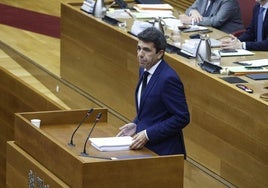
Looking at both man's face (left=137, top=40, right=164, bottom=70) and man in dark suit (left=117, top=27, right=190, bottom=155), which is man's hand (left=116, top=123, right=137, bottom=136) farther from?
man's face (left=137, top=40, right=164, bottom=70)

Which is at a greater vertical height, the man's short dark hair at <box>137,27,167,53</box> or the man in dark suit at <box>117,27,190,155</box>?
the man's short dark hair at <box>137,27,167,53</box>

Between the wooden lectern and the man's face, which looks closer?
the wooden lectern

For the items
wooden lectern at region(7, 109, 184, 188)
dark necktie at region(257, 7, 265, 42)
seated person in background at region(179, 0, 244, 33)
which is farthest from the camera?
seated person in background at region(179, 0, 244, 33)

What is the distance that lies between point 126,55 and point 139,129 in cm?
226

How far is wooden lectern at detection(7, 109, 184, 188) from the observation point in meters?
4.21

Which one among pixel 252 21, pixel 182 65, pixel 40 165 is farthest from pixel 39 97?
pixel 252 21

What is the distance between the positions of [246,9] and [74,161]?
3.81 m

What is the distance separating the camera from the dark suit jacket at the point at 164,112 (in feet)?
14.9

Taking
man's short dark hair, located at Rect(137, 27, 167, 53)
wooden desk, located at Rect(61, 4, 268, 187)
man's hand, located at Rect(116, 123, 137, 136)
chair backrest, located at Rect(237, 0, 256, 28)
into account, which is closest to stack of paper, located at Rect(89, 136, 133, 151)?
man's hand, located at Rect(116, 123, 137, 136)

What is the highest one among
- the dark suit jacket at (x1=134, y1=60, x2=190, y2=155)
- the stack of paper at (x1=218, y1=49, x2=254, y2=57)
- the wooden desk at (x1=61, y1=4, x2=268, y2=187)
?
the dark suit jacket at (x1=134, y1=60, x2=190, y2=155)

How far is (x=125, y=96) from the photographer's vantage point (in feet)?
22.7

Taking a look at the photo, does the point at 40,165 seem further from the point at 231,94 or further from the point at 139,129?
the point at 231,94

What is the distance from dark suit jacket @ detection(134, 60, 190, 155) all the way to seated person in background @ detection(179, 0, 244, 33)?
2785 mm

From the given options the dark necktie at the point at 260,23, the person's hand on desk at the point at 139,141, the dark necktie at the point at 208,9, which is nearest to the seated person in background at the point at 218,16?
the dark necktie at the point at 208,9
